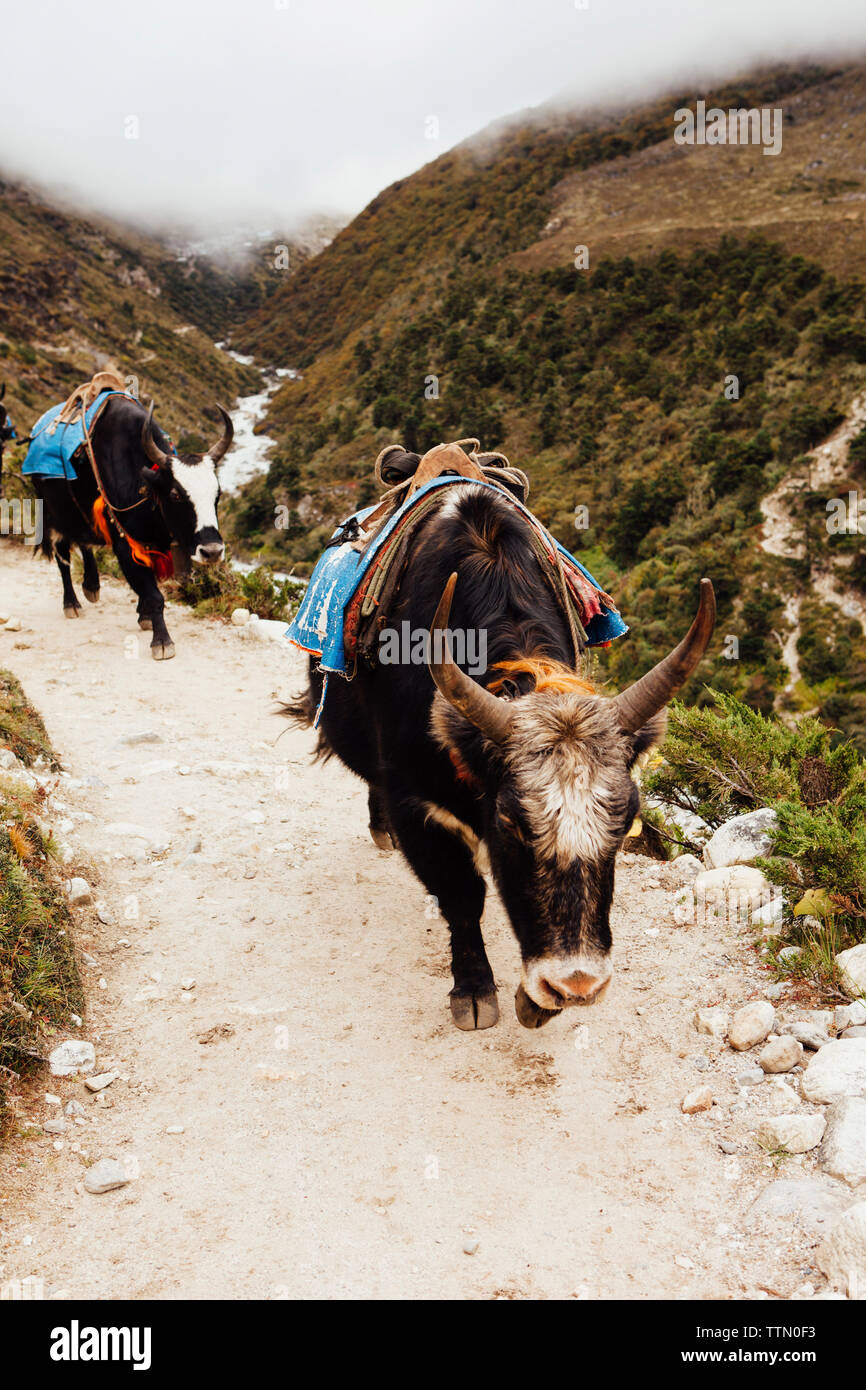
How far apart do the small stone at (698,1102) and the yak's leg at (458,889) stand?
0.82 m

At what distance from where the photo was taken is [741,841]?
4070mm

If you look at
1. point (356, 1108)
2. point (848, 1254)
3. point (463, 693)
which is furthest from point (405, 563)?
point (848, 1254)

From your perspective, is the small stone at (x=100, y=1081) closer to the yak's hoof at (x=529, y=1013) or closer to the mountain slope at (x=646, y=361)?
the yak's hoof at (x=529, y=1013)

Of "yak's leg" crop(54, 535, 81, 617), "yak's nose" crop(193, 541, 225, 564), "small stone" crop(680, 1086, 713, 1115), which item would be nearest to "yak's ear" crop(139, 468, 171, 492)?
"yak's nose" crop(193, 541, 225, 564)

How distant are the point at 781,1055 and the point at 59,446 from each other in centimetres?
808

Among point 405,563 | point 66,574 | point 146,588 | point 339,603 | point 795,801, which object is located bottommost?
point 795,801

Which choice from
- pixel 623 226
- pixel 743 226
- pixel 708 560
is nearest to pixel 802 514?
pixel 708 560

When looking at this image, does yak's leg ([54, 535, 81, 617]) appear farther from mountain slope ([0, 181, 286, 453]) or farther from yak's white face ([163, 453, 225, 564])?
mountain slope ([0, 181, 286, 453])

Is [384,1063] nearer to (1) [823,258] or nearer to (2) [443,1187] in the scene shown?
(2) [443,1187]

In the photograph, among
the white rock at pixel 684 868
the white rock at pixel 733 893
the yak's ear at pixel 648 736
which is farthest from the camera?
the white rock at pixel 684 868

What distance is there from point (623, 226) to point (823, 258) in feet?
52.3

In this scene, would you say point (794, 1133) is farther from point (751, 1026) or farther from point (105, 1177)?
point (105, 1177)

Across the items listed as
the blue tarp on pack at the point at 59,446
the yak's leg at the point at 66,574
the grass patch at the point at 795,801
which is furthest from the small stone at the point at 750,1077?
the yak's leg at the point at 66,574

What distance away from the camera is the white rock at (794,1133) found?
2457 mm
